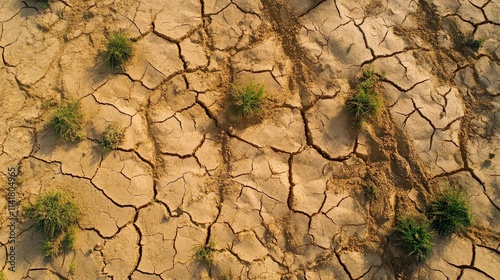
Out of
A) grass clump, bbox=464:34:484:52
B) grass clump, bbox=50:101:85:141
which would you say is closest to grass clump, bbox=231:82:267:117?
grass clump, bbox=50:101:85:141

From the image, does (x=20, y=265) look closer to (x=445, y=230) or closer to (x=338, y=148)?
(x=338, y=148)

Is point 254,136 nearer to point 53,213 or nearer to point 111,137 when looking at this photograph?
point 111,137

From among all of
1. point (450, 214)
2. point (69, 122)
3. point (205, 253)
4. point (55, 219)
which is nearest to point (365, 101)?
point (450, 214)

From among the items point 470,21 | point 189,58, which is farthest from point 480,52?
point 189,58

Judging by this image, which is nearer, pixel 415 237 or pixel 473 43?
pixel 415 237

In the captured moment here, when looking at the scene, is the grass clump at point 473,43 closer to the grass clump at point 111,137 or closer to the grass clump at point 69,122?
the grass clump at point 111,137

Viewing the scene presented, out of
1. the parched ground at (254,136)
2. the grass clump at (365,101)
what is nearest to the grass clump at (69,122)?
the parched ground at (254,136)

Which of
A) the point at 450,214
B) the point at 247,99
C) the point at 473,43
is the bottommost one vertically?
the point at 450,214
